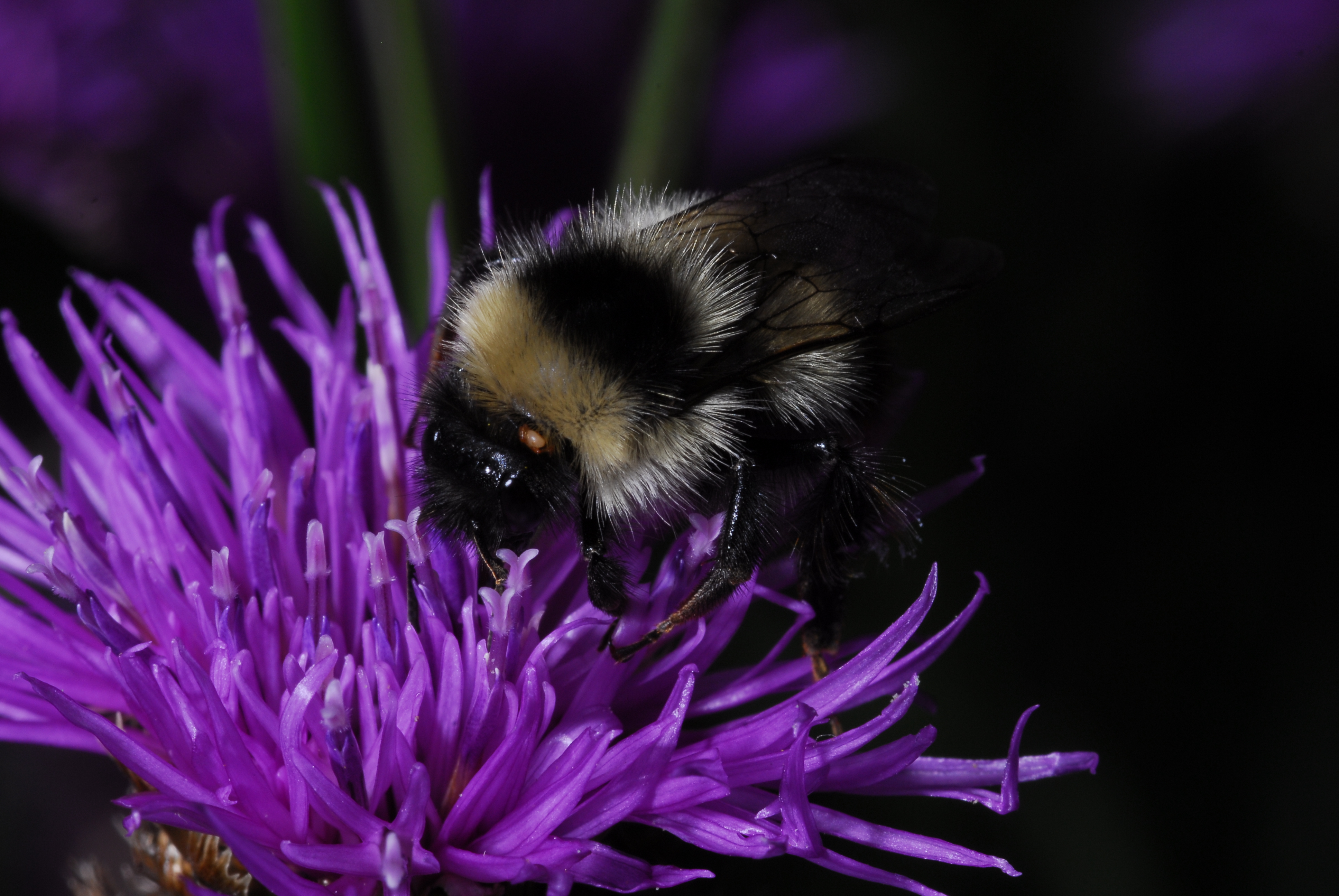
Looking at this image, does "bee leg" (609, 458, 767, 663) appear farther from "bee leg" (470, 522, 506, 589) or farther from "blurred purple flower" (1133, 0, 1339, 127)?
"blurred purple flower" (1133, 0, 1339, 127)

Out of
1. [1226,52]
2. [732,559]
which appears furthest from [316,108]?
[1226,52]

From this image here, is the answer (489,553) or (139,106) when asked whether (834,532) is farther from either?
(139,106)

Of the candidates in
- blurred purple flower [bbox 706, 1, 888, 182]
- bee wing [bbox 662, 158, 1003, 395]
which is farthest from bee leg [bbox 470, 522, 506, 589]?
blurred purple flower [bbox 706, 1, 888, 182]

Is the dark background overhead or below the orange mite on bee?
below

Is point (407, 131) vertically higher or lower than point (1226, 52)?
higher

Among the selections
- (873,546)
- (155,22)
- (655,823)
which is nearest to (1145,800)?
(873,546)

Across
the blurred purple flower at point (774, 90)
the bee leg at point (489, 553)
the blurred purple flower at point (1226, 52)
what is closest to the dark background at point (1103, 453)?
the blurred purple flower at point (1226, 52)

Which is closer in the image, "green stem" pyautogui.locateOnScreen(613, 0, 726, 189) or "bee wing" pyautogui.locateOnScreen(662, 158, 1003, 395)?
"bee wing" pyautogui.locateOnScreen(662, 158, 1003, 395)

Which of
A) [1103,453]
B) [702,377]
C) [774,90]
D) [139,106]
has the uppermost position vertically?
[702,377]

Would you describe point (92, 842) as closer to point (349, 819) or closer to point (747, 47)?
point (349, 819)
